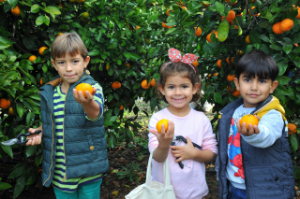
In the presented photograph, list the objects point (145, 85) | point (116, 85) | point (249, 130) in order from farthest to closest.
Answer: point (116, 85) → point (145, 85) → point (249, 130)

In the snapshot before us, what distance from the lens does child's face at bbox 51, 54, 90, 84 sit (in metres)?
1.61

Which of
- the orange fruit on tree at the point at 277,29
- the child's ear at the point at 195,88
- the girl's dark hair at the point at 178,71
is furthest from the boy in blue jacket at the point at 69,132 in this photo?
the orange fruit on tree at the point at 277,29

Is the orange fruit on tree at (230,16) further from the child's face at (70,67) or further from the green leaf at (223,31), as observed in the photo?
the child's face at (70,67)

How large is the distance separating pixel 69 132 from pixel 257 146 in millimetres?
1086

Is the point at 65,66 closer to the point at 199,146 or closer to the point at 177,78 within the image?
the point at 177,78

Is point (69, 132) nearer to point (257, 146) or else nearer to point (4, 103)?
point (4, 103)

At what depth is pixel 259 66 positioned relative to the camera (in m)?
1.35

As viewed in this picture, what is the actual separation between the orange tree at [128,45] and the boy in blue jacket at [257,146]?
0.19 m

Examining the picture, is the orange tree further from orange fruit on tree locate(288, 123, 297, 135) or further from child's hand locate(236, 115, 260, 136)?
child's hand locate(236, 115, 260, 136)

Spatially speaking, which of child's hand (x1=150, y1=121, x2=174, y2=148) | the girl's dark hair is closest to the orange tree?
the girl's dark hair

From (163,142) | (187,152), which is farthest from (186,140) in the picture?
(163,142)

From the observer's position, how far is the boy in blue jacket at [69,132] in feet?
5.28

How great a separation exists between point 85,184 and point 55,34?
4.18 ft

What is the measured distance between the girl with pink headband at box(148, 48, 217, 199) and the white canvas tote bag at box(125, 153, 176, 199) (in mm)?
88
